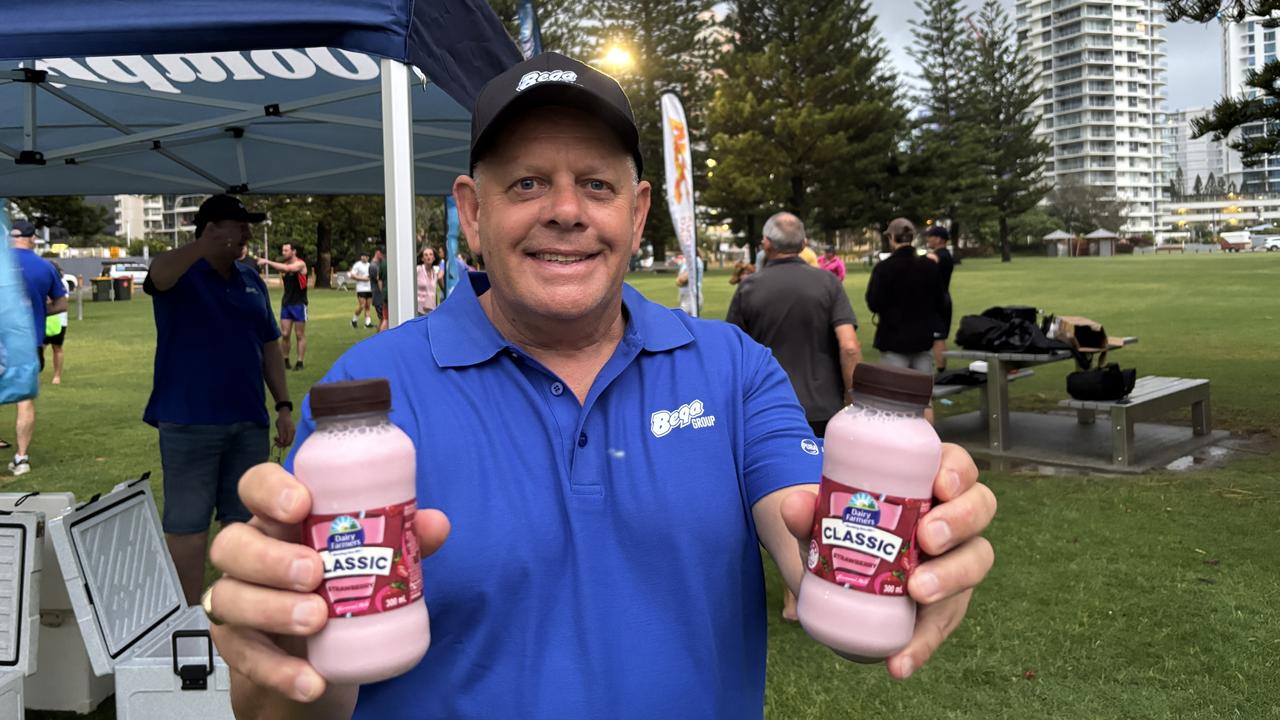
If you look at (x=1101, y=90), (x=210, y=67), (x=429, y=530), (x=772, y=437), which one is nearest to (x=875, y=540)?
(x=772, y=437)

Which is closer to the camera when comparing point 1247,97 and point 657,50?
point 1247,97

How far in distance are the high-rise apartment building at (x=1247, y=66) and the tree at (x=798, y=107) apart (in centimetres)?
1727

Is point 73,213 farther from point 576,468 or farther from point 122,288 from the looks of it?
point 576,468

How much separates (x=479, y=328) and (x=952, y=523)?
0.87 metres

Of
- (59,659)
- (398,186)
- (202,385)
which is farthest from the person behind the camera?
(202,385)

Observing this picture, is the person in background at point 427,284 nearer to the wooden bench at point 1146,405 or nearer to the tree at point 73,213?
the wooden bench at point 1146,405

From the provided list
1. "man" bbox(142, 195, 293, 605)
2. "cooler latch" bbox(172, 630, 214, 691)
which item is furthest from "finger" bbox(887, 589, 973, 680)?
"man" bbox(142, 195, 293, 605)

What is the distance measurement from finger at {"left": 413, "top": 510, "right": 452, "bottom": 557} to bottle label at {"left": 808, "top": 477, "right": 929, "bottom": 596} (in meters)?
0.53

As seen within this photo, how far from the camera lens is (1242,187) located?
14975cm

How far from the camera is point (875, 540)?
49.0 inches

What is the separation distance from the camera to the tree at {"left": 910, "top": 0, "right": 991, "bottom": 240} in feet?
207

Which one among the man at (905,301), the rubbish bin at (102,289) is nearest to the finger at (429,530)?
the man at (905,301)

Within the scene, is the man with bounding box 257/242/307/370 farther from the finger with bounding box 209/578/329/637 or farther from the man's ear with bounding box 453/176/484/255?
the finger with bounding box 209/578/329/637

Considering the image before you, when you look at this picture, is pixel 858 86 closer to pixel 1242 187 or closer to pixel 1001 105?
pixel 1001 105
